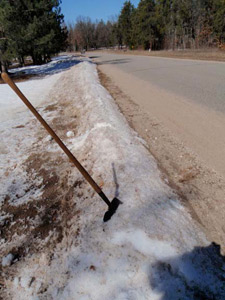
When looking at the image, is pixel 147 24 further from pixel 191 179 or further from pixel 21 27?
pixel 191 179

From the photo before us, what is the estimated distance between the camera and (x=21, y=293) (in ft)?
5.33

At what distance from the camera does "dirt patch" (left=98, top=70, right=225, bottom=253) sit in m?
1.99

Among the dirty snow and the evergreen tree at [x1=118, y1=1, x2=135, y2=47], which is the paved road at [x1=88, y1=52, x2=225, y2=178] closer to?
the dirty snow

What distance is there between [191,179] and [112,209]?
1254 mm

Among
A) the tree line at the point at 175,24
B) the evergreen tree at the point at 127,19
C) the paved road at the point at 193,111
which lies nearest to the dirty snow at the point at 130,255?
the paved road at the point at 193,111

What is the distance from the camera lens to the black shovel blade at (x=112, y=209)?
1972mm

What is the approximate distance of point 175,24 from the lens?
33.8 meters

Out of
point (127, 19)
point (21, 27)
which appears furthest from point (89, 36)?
point (21, 27)

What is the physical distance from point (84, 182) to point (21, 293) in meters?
1.35

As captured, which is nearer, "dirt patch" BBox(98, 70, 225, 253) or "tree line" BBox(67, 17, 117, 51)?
"dirt patch" BBox(98, 70, 225, 253)

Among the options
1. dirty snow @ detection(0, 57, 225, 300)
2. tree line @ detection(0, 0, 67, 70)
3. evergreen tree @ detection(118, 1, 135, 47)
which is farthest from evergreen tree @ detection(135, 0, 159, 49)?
dirty snow @ detection(0, 57, 225, 300)

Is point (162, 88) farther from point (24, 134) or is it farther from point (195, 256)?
point (195, 256)

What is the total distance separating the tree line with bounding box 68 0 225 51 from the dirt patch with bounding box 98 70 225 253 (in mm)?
29679

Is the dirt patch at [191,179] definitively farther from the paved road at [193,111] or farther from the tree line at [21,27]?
the tree line at [21,27]
